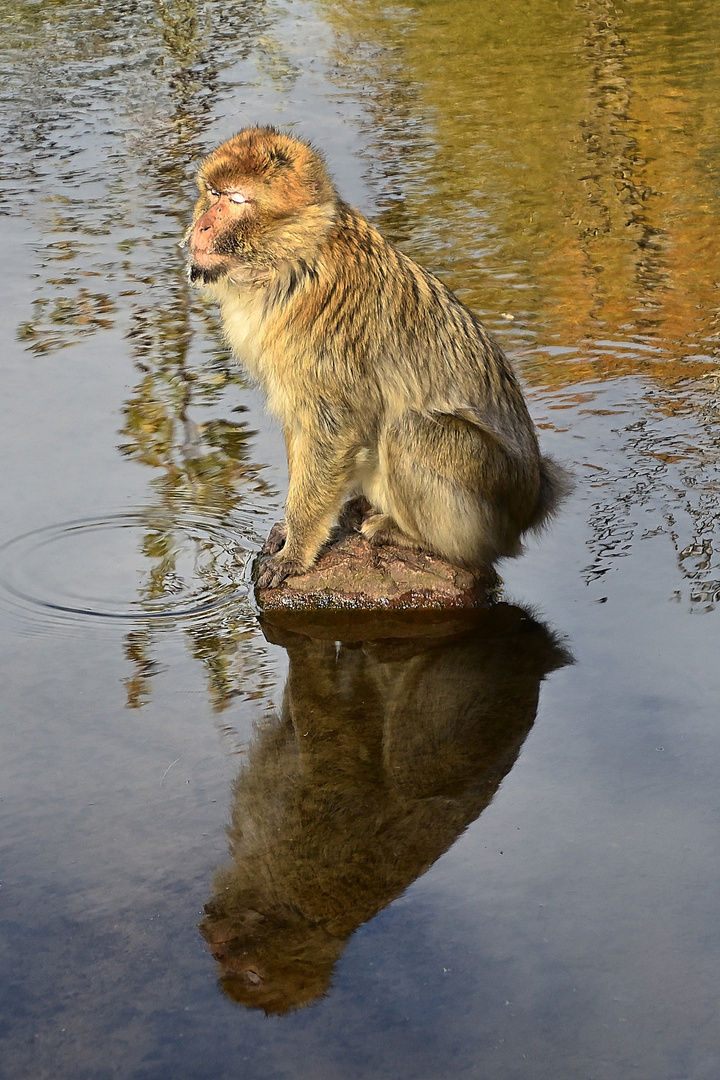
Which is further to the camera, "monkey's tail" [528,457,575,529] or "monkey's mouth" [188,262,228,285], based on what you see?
"monkey's tail" [528,457,575,529]

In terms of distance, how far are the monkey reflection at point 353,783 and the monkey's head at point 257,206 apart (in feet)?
3.89

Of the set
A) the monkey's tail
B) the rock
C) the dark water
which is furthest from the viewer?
the monkey's tail

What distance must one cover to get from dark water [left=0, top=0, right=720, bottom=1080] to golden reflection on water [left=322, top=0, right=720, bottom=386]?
0.05 metres

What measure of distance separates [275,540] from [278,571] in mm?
191

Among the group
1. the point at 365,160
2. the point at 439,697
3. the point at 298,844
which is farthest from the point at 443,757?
the point at 365,160

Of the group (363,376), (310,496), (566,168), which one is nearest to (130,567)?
(310,496)

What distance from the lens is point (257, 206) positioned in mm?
3928

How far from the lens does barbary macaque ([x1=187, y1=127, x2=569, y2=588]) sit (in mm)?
4035

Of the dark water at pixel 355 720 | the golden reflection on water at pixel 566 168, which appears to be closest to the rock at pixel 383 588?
the dark water at pixel 355 720

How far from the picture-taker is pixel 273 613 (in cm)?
422

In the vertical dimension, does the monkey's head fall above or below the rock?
above

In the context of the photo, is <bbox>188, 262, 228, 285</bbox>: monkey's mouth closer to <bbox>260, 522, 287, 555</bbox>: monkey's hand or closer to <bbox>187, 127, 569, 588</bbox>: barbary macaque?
<bbox>187, 127, 569, 588</bbox>: barbary macaque

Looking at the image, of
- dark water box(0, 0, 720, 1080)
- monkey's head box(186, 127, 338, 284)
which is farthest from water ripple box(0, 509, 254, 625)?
monkey's head box(186, 127, 338, 284)

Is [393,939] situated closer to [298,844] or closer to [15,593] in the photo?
[298,844]
